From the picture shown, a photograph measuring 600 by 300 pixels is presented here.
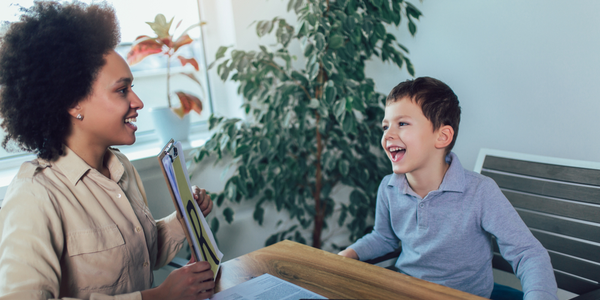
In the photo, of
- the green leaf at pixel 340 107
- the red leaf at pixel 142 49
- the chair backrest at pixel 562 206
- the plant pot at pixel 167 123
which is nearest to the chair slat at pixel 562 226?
the chair backrest at pixel 562 206

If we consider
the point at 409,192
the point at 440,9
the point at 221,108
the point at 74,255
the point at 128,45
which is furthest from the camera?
the point at 221,108

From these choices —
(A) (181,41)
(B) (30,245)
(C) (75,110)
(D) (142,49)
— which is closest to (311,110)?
(A) (181,41)

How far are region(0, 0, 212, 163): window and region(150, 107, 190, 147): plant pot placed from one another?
89 mm

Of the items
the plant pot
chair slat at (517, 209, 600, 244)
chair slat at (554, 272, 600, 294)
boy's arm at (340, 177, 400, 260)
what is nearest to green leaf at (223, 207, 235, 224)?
the plant pot

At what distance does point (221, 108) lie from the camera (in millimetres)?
2607

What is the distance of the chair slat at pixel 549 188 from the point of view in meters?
1.27

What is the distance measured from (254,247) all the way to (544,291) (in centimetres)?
187

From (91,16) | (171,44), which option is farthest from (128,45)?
(91,16)

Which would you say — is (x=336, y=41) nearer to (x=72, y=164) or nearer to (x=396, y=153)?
(x=396, y=153)

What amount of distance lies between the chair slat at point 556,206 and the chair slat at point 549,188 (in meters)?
0.02

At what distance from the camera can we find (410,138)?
4.06 feet

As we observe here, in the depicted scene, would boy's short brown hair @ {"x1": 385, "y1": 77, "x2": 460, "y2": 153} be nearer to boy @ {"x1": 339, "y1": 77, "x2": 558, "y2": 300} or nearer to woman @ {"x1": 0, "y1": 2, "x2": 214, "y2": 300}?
boy @ {"x1": 339, "y1": 77, "x2": 558, "y2": 300}

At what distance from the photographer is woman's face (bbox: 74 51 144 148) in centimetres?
99

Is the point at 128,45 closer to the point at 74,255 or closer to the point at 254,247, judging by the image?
the point at 254,247
